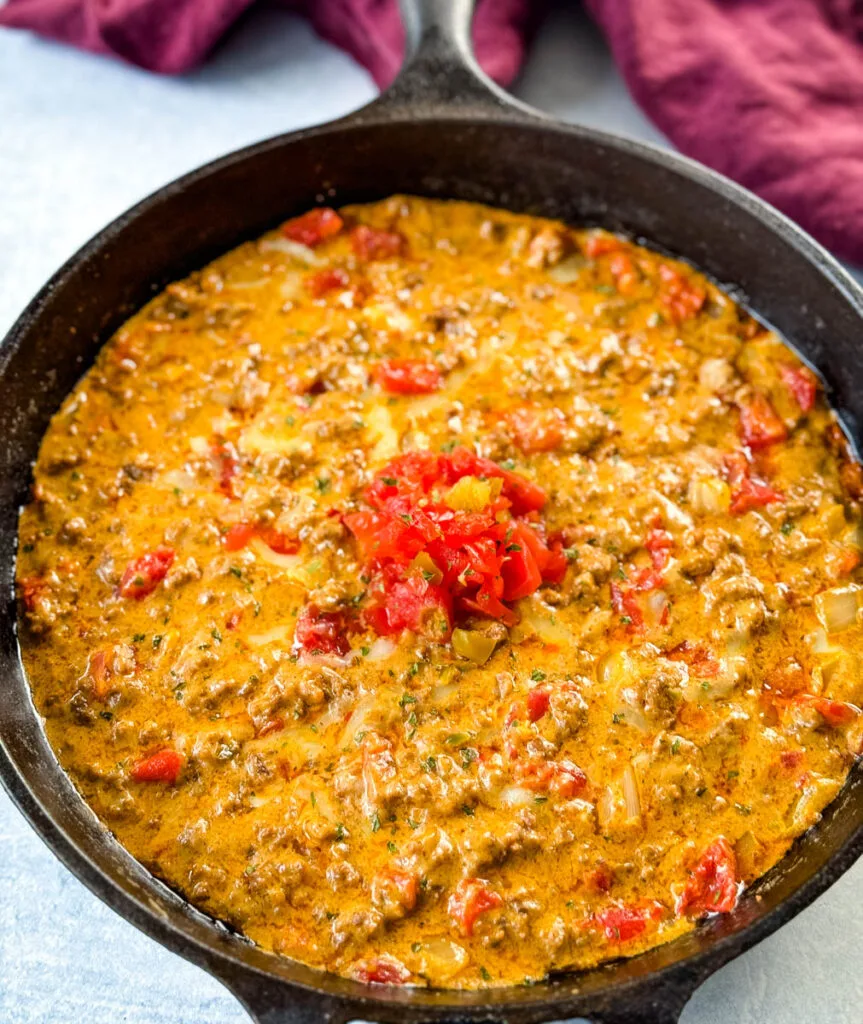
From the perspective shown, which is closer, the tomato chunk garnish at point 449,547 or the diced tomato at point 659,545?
the tomato chunk garnish at point 449,547

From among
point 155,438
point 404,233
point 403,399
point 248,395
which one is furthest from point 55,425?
point 404,233

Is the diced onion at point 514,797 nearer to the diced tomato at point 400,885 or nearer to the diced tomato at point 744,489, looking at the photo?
the diced tomato at point 400,885

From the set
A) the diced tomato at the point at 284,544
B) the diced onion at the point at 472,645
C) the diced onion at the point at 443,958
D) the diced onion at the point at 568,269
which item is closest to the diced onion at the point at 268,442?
the diced tomato at the point at 284,544

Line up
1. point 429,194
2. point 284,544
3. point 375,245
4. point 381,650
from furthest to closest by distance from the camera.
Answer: point 429,194
point 375,245
point 284,544
point 381,650

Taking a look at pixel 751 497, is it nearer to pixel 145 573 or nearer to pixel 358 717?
pixel 358 717

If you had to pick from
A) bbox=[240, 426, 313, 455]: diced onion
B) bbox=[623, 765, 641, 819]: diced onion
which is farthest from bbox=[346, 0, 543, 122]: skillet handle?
bbox=[623, 765, 641, 819]: diced onion

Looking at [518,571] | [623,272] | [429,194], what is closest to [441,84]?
[429,194]

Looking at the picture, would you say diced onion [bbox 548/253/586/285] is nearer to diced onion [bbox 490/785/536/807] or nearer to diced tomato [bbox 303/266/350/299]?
diced tomato [bbox 303/266/350/299]
